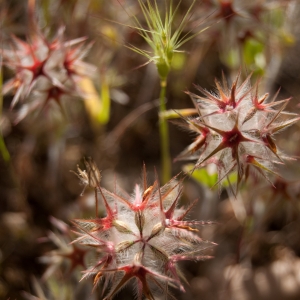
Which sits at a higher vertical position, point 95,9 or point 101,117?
point 95,9

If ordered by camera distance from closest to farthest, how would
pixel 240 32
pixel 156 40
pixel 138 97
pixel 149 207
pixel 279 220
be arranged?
pixel 149 207
pixel 156 40
pixel 240 32
pixel 279 220
pixel 138 97

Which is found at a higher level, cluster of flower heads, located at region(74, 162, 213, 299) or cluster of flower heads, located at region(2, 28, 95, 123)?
cluster of flower heads, located at region(2, 28, 95, 123)

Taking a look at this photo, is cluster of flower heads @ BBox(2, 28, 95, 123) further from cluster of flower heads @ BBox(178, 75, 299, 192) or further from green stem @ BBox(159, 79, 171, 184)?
cluster of flower heads @ BBox(178, 75, 299, 192)

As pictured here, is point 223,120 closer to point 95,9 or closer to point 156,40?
point 156,40

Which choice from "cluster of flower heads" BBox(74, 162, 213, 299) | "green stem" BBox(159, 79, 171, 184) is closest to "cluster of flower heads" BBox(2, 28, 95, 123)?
"green stem" BBox(159, 79, 171, 184)

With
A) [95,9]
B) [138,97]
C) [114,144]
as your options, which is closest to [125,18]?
[95,9]

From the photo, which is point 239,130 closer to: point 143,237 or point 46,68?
point 143,237

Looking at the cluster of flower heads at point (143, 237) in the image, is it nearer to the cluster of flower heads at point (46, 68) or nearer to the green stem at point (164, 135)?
the green stem at point (164, 135)

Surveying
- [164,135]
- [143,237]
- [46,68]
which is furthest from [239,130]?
[46,68]
